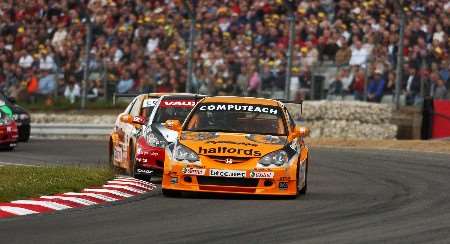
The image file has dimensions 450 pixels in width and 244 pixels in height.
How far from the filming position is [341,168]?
22.3 metres

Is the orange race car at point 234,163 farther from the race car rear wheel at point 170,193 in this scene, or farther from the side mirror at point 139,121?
the side mirror at point 139,121

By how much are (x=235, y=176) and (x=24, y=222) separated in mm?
3526

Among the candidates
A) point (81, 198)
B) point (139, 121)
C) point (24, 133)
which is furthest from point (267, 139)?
point (24, 133)

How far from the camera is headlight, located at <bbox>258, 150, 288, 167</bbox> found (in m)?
15.0

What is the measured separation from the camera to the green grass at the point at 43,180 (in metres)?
14.7

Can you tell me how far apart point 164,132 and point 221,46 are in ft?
43.4

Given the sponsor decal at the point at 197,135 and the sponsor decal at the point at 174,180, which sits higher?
the sponsor decal at the point at 197,135

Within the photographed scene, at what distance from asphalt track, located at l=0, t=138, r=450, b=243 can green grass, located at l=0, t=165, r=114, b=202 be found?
3.42ft

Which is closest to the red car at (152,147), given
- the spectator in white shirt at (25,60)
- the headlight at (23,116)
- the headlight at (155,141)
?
the headlight at (155,141)

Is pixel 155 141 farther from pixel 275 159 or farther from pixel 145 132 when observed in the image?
pixel 275 159

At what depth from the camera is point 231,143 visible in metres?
15.1

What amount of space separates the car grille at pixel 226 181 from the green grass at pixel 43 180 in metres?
1.54

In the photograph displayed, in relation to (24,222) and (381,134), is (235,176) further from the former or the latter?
(381,134)

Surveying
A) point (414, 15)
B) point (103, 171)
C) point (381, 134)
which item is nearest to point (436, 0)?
point (414, 15)
